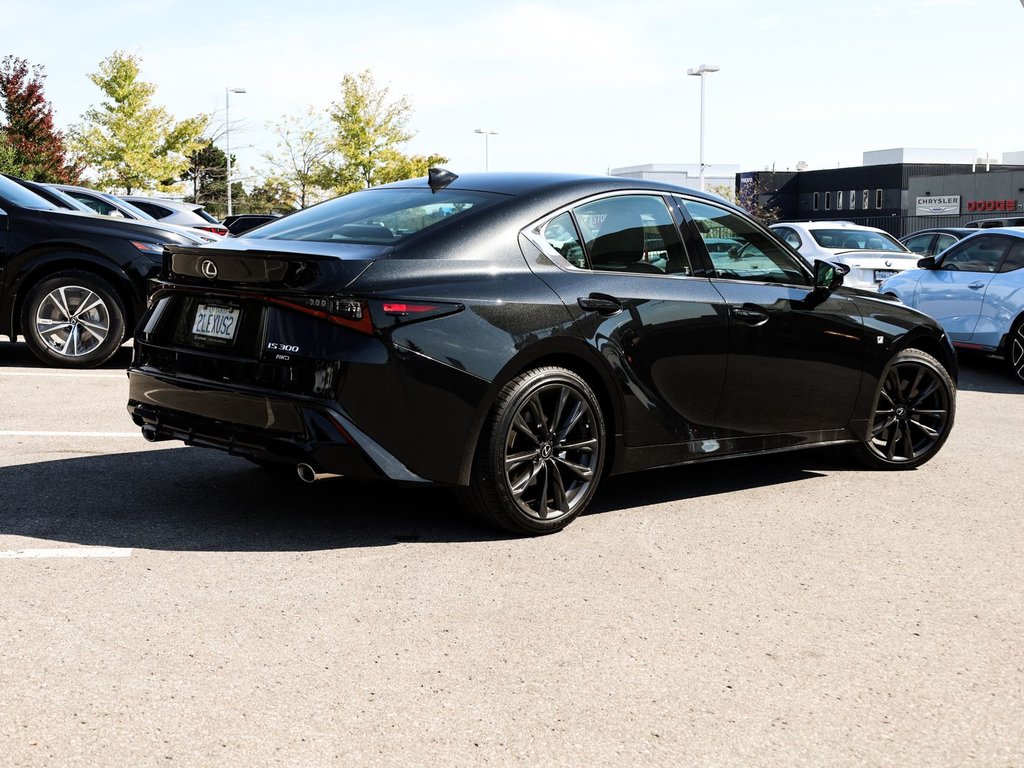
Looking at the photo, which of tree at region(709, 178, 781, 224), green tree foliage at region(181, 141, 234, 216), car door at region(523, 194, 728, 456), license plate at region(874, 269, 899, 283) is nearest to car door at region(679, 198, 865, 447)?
car door at region(523, 194, 728, 456)

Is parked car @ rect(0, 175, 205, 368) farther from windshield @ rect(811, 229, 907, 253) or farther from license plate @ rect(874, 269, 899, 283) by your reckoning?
windshield @ rect(811, 229, 907, 253)

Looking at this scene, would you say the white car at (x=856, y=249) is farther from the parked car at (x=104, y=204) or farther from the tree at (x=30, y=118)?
the tree at (x=30, y=118)

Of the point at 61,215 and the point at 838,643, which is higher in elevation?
the point at 61,215

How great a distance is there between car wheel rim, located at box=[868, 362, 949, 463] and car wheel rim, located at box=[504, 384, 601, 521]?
7.48 feet

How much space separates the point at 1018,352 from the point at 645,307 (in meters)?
7.55

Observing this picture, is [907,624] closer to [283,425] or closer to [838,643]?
[838,643]

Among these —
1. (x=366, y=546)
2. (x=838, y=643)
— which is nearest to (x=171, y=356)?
(x=366, y=546)

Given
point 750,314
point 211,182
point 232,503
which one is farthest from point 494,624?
point 211,182

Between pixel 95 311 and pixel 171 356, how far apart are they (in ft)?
18.1

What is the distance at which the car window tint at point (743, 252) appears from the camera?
600 centimetres

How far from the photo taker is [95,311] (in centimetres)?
1038

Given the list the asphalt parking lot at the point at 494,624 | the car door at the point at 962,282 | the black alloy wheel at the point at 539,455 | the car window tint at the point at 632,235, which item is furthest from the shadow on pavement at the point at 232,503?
the car door at the point at 962,282

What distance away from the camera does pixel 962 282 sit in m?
12.4

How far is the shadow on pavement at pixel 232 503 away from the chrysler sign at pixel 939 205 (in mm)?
58747
